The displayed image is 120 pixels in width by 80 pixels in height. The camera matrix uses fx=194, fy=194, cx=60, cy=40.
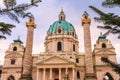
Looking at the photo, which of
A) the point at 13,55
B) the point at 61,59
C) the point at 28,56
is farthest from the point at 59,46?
the point at 13,55

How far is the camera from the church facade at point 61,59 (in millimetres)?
42625

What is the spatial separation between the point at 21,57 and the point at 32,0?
4488 cm

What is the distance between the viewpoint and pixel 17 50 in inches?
1965

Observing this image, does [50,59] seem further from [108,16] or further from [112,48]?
[108,16]

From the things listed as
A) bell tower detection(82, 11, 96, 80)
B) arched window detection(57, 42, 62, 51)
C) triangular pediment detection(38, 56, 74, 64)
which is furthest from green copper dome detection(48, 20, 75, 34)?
triangular pediment detection(38, 56, 74, 64)

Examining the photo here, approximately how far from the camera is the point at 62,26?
182 ft

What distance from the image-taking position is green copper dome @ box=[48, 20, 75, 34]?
55125 mm

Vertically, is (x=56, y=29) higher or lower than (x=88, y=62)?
higher

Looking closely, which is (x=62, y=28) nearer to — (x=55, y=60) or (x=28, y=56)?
(x=55, y=60)

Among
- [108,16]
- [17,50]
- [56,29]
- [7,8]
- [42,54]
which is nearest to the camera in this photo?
[7,8]

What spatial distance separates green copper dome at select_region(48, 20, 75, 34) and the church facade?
314 mm

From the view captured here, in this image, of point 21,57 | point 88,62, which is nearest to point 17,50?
point 21,57

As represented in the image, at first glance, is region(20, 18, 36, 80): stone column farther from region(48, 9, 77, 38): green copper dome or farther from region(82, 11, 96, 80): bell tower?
region(82, 11, 96, 80): bell tower

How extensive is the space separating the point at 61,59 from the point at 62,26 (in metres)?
14.0
